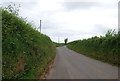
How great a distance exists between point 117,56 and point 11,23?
10520 millimetres

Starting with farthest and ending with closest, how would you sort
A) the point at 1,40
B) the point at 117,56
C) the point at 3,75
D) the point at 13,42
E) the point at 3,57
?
the point at 117,56 < the point at 13,42 < the point at 1,40 < the point at 3,57 < the point at 3,75

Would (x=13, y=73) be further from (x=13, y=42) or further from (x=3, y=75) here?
(x=13, y=42)

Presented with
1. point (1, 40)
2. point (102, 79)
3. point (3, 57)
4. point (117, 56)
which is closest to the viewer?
point (3, 57)

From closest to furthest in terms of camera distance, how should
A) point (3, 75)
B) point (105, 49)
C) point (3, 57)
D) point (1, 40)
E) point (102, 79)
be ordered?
→ 1. point (3, 75)
2. point (3, 57)
3. point (1, 40)
4. point (102, 79)
5. point (105, 49)

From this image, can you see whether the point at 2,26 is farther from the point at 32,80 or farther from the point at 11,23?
the point at 32,80

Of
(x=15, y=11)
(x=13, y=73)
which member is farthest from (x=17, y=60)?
(x=15, y=11)

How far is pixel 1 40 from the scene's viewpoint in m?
5.88

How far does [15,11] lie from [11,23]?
1838mm

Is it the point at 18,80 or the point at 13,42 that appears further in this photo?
the point at 13,42

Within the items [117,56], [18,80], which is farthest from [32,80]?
[117,56]

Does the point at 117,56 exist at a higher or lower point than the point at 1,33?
lower

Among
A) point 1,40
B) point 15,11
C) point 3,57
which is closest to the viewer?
point 3,57

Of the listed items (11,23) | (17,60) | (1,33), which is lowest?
(17,60)

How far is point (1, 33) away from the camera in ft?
20.1
